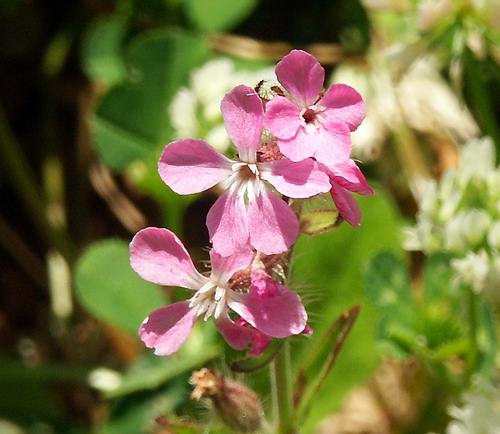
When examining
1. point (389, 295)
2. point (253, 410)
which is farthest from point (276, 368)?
point (389, 295)

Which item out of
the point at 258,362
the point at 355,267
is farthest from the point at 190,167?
the point at 355,267

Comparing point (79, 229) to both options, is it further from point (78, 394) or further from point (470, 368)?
point (470, 368)

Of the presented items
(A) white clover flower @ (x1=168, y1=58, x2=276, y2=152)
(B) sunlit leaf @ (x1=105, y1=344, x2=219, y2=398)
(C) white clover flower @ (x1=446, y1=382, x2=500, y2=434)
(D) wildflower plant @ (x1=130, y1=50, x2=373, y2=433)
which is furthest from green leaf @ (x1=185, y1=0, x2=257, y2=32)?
(D) wildflower plant @ (x1=130, y1=50, x2=373, y2=433)

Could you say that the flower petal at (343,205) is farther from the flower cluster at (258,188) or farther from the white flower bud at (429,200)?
the white flower bud at (429,200)

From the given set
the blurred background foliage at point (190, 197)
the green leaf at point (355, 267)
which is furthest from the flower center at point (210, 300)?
the green leaf at point (355, 267)

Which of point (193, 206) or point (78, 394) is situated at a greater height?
point (193, 206)

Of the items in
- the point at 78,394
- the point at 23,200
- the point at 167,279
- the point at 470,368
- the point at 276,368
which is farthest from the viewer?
the point at 23,200
